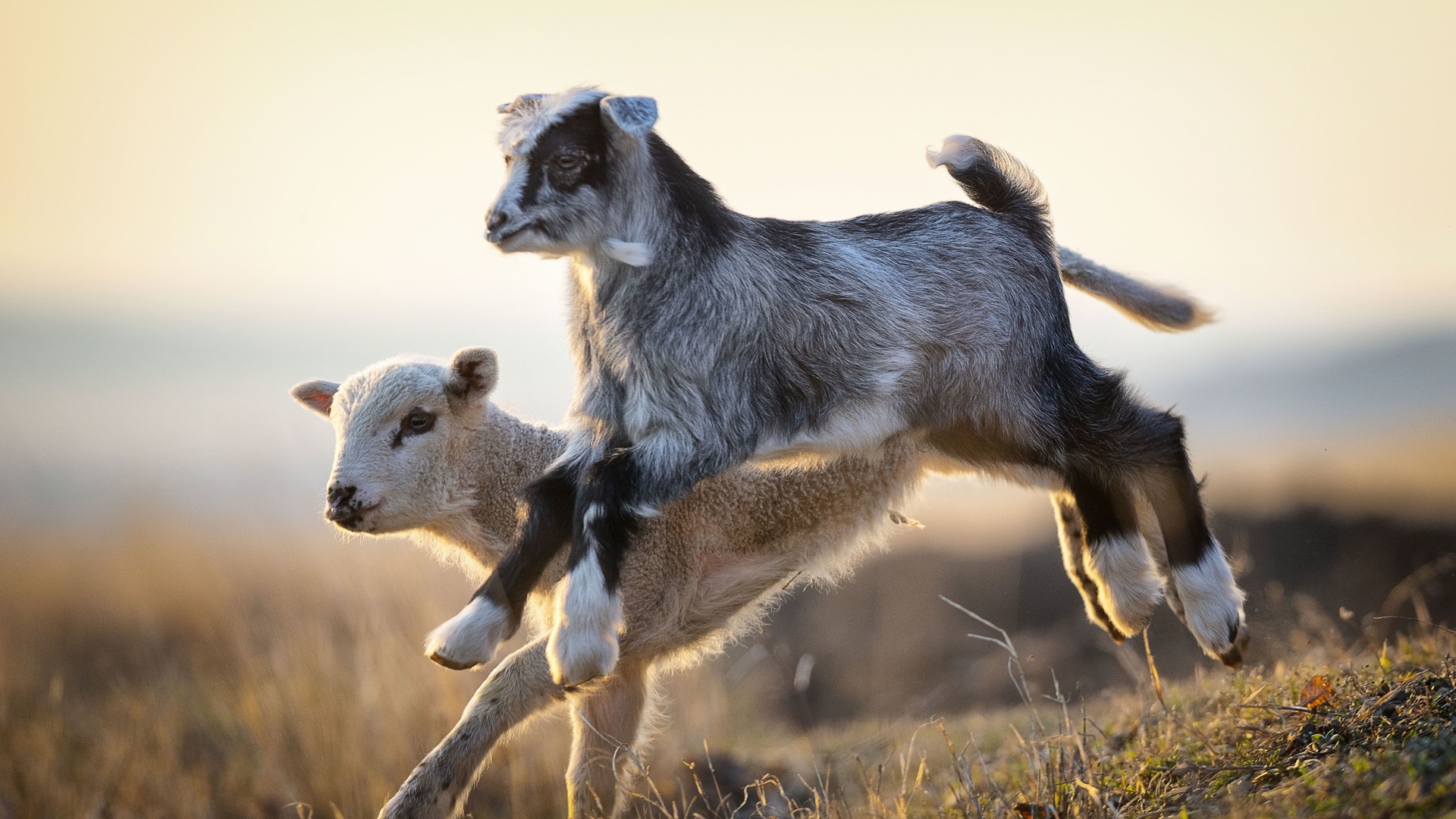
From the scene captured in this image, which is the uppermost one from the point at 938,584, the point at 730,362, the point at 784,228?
the point at 784,228

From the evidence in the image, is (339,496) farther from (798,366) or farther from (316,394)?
(798,366)

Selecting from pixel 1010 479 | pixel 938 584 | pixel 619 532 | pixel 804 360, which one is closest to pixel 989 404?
pixel 1010 479

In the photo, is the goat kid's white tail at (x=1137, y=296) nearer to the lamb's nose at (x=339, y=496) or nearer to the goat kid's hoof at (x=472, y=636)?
the goat kid's hoof at (x=472, y=636)

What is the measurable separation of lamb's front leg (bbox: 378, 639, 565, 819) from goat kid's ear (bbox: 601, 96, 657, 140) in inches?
81.1

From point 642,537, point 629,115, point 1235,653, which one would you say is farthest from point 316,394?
point 1235,653

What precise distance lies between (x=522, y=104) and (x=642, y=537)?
175 centimetres

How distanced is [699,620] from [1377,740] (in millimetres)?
2461

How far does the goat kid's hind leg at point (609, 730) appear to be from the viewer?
4.52 meters

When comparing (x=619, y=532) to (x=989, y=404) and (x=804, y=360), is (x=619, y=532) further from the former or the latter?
(x=989, y=404)

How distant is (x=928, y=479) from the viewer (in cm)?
450

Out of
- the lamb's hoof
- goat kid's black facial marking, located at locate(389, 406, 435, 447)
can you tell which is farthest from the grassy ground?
goat kid's black facial marking, located at locate(389, 406, 435, 447)

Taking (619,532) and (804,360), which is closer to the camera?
(619,532)

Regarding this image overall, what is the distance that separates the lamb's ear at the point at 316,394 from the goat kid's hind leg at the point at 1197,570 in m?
3.54

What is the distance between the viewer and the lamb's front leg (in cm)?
398
